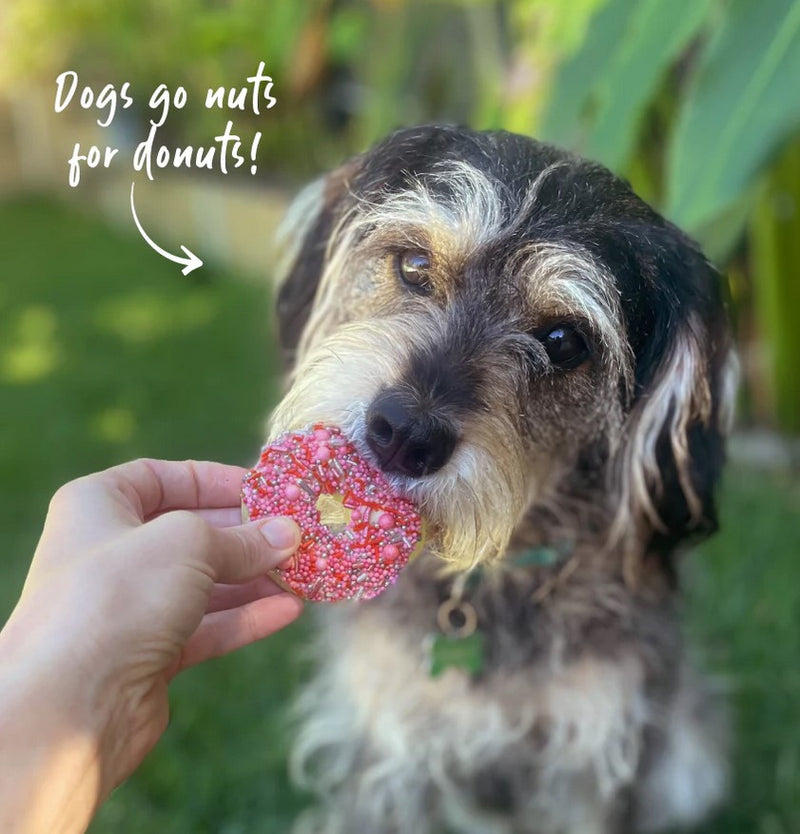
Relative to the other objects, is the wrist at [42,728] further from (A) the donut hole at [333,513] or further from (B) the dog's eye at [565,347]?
(B) the dog's eye at [565,347]

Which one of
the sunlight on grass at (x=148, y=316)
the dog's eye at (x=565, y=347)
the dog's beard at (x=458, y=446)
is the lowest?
the sunlight on grass at (x=148, y=316)

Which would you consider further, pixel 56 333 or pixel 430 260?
pixel 56 333

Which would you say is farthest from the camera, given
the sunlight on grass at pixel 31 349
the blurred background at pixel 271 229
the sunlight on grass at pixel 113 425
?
the sunlight on grass at pixel 31 349

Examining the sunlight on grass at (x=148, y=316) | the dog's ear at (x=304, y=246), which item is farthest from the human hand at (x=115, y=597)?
the sunlight on grass at (x=148, y=316)

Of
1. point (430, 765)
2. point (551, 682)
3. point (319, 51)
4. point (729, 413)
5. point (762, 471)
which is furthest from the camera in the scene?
point (319, 51)

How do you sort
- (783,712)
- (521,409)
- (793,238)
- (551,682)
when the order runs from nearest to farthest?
(521,409) → (551,682) → (783,712) → (793,238)

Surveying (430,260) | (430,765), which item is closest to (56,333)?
(430,765)

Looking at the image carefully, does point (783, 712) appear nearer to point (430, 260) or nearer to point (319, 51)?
point (430, 260)
